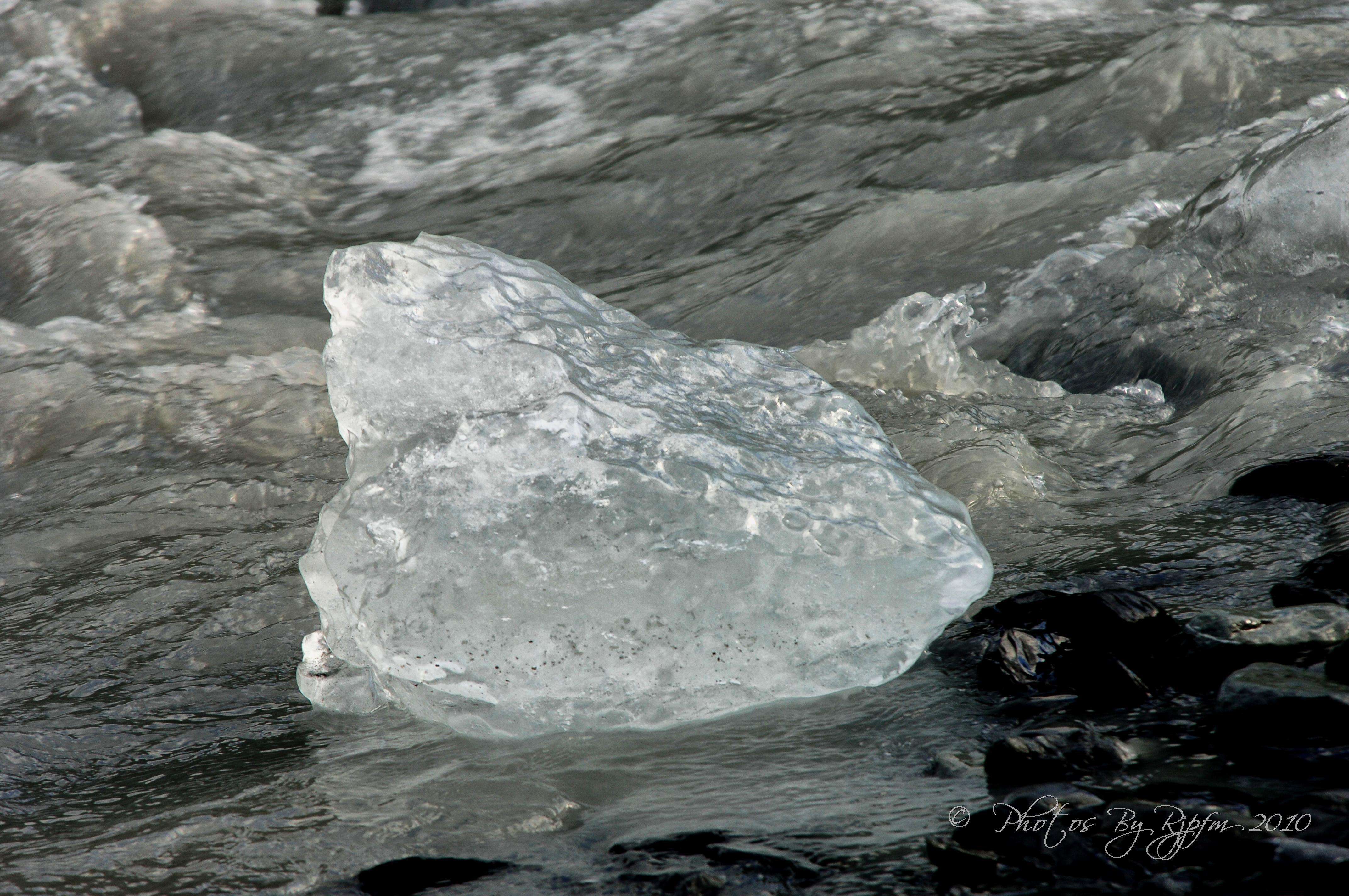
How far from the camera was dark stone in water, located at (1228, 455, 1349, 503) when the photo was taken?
2324 millimetres

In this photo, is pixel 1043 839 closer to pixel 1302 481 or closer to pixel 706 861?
pixel 706 861

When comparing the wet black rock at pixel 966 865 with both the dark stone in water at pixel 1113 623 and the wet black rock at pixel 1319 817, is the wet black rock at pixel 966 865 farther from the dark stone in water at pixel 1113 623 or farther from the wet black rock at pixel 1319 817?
the dark stone in water at pixel 1113 623

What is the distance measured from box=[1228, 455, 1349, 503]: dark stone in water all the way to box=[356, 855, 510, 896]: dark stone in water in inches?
69.5

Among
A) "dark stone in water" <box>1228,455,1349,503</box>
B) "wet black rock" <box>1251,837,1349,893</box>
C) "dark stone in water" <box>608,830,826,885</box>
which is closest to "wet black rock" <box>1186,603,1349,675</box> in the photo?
"wet black rock" <box>1251,837,1349,893</box>

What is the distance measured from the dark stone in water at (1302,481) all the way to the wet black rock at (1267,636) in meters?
0.63

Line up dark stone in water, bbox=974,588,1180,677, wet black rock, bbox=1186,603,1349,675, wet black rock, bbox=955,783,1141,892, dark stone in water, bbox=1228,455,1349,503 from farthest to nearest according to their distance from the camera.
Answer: dark stone in water, bbox=1228,455,1349,503
dark stone in water, bbox=974,588,1180,677
wet black rock, bbox=1186,603,1349,675
wet black rock, bbox=955,783,1141,892

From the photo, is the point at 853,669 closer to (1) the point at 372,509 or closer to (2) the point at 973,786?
(2) the point at 973,786

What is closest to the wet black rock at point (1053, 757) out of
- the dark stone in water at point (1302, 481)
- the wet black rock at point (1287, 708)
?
the wet black rock at point (1287, 708)

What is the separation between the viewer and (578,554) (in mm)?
1962

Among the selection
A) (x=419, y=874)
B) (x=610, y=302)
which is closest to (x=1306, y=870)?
(x=419, y=874)

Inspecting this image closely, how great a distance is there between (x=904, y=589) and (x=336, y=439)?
2.31 m

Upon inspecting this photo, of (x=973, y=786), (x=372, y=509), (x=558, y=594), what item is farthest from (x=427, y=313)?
(x=973, y=786)

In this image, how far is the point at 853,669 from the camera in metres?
1.97

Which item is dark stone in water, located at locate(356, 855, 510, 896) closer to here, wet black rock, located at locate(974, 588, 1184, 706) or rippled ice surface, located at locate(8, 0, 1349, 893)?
rippled ice surface, located at locate(8, 0, 1349, 893)
